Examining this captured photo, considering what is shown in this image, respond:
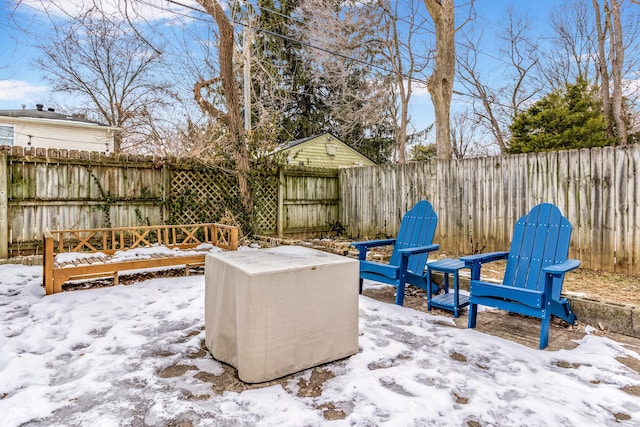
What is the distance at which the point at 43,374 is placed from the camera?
7.01 ft

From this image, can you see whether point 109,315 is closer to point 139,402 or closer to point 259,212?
point 139,402

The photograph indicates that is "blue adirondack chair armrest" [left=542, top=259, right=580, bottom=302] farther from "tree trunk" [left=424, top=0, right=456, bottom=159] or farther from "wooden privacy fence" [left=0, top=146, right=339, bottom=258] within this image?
"wooden privacy fence" [left=0, top=146, right=339, bottom=258]

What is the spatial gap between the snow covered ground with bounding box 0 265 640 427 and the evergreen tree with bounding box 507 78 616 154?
995 centimetres

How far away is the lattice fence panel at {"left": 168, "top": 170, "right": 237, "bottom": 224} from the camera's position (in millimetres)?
6270

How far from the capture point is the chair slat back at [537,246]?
295 cm

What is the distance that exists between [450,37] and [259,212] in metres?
4.99

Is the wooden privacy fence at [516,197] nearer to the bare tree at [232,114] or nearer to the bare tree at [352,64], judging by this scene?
the bare tree at [232,114]

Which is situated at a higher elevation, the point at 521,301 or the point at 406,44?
the point at 406,44

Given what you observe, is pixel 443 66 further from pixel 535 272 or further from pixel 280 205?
pixel 535 272

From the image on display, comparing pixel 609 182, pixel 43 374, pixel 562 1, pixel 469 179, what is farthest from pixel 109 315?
pixel 562 1

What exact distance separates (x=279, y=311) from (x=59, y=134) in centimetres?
1451

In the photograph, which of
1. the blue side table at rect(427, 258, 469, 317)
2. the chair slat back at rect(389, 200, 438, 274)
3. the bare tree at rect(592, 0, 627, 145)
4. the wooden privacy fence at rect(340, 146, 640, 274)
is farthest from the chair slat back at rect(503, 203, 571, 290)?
the bare tree at rect(592, 0, 627, 145)

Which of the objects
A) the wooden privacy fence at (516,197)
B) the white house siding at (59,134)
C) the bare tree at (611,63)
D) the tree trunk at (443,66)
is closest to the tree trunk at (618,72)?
the bare tree at (611,63)

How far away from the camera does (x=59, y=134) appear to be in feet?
42.8
